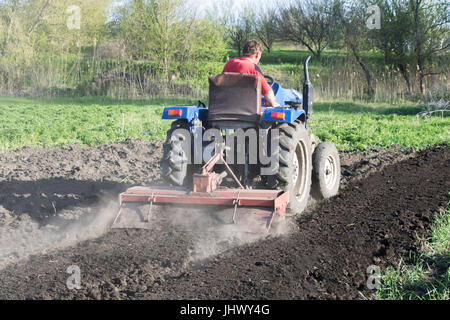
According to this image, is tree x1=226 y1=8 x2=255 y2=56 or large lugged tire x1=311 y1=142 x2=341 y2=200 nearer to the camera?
large lugged tire x1=311 y1=142 x2=341 y2=200

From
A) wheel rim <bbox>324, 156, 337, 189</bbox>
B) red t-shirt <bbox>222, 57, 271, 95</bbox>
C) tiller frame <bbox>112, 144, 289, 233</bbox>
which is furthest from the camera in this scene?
wheel rim <bbox>324, 156, 337, 189</bbox>

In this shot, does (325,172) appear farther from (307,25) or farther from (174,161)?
(307,25)

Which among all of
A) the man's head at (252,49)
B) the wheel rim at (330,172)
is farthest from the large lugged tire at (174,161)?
the wheel rim at (330,172)

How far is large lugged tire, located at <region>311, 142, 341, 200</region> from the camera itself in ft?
19.9

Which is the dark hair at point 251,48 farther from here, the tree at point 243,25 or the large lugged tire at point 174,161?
the tree at point 243,25

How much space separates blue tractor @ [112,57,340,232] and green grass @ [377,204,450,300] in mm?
1262

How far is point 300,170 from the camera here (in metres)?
5.85

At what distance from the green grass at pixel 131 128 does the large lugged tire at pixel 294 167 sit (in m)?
4.17

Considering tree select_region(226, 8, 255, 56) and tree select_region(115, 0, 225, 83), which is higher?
tree select_region(226, 8, 255, 56)

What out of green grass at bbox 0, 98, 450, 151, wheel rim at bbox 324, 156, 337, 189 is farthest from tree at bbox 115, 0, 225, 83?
wheel rim at bbox 324, 156, 337, 189

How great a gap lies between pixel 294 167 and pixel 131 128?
6933mm

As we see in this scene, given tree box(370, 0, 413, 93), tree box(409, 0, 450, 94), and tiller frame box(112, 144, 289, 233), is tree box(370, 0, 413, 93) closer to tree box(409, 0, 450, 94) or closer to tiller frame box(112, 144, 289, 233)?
tree box(409, 0, 450, 94)

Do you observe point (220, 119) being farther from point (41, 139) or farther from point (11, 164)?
point (41, 139)

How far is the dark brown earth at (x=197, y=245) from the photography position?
3711 millimetres
